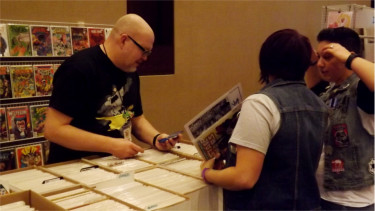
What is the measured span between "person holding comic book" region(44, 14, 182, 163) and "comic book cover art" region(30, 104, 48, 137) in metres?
0.85

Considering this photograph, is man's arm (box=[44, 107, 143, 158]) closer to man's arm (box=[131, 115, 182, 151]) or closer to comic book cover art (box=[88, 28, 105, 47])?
man's arm (box=[131, 115, 182, 151])

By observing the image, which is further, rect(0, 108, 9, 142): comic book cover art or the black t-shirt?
rect(0, 108, 9, 142): comic book cover art

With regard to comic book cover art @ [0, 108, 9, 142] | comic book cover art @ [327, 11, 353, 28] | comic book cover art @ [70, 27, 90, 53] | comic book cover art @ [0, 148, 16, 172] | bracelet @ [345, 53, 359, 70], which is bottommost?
comic book cover art @ [0, 148, 16, 172]

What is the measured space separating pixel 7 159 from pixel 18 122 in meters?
0.28

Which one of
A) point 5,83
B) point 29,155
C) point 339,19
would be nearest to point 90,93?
point 5,83

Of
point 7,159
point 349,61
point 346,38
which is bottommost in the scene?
point 7,159

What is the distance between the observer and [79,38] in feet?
9.89

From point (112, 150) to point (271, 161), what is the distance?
0.81 metres

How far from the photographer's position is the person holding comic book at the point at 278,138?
1311mm

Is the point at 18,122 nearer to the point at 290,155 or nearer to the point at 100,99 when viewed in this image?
the point at 100,99

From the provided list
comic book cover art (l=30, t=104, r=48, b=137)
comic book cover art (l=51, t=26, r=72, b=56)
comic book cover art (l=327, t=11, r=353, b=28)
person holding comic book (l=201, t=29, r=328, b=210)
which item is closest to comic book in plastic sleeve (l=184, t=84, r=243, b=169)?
person holding comic book (l=201, t=29, r=328, b=210)

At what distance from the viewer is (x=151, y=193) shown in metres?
1.39

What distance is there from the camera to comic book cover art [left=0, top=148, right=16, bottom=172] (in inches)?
103

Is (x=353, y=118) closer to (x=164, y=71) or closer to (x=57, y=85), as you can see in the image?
(x=57, y=85)
